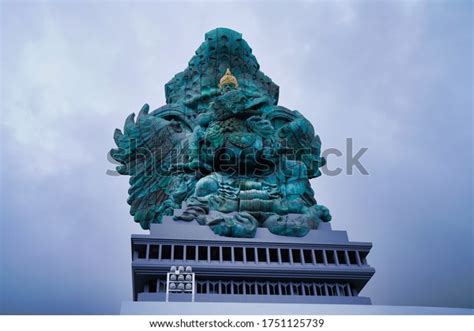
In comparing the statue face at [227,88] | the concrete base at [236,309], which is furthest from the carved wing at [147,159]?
the concrete base at [236,309]

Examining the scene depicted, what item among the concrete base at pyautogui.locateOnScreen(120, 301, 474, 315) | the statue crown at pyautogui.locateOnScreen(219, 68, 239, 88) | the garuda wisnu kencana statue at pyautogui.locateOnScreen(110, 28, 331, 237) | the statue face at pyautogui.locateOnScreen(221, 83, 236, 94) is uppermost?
the statue crown at pyautogui.locateOnScreen(219, 68, 239, 88)

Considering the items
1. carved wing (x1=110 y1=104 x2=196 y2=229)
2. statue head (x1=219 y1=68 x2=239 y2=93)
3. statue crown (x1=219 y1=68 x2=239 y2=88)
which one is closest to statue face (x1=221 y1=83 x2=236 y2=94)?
statue head (x1=219 y1=68 x2=239 y2=93)

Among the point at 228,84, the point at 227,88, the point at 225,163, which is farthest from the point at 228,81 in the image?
the point at 225,163

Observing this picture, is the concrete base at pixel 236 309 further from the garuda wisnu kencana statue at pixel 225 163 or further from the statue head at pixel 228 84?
the statue head at pixel 228 84

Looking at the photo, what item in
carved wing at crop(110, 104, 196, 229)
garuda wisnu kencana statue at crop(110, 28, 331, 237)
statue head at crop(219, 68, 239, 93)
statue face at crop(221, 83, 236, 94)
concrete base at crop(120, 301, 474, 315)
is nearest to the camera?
concrete base at crop(120, 301, 474, 315)

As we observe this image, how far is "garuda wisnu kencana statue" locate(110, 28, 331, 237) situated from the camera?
1809 cm

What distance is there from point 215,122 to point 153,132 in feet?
10.5

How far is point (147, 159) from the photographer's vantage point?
22.0 meters

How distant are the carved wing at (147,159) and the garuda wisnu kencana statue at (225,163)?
0.04m

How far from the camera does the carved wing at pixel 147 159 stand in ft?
70.8

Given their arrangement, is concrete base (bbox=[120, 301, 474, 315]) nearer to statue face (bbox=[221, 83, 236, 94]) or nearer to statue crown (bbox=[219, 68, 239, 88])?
statue face (bbox=[221, 83, 236, 94])

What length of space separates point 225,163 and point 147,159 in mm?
3971

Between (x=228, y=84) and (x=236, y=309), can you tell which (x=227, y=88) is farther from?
(x=236, y=309)

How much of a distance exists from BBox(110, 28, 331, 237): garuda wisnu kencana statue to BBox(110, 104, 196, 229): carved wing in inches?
1.7
